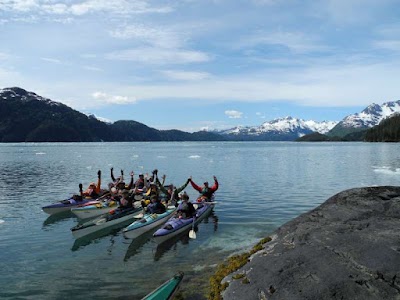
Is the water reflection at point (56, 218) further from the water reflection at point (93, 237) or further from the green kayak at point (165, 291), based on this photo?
the green kayak at point (165, 291)

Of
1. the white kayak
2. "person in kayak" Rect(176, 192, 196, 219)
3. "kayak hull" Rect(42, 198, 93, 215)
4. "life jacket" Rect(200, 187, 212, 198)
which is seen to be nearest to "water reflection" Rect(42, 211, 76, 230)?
"kayak hull" Rect(42, 198, 93, 215)

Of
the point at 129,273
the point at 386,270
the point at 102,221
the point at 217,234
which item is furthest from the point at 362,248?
the point at 102,221

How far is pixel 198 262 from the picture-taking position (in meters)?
18.8

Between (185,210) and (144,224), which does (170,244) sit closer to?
(144,224)

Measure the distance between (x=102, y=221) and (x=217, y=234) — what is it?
8.03 metres

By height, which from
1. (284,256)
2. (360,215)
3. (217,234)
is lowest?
(217,234)

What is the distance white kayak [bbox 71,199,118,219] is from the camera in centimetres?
2797

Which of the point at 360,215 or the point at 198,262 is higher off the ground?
the point at 360,215

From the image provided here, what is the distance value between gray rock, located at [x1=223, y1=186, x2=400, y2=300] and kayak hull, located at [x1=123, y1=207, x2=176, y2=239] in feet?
34.1

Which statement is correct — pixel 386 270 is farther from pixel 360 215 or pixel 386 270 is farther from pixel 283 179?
pixel 283 179

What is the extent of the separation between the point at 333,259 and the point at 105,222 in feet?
56.6

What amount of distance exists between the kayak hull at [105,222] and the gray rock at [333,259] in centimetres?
1316

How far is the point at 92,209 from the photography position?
93.0 feet

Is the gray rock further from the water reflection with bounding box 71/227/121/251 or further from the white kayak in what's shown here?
the white kayak
